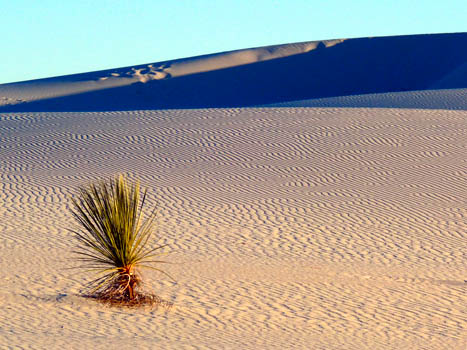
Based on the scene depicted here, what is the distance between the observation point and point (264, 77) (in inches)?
2282

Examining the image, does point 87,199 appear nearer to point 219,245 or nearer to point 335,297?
point 335,297

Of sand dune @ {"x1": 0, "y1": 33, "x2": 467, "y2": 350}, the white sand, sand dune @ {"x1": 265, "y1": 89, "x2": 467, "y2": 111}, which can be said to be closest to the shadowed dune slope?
sand dune @ {"x1": 265, "y1": 89, "x2": 467, "y2": 111}

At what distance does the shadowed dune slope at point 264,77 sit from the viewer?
2099 inches

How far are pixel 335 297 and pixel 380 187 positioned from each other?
8.95 metres

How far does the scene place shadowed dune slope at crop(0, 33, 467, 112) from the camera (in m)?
53.3

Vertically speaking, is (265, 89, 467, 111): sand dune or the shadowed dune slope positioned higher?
the shadowed dune slope

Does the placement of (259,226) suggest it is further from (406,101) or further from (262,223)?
(406,101)

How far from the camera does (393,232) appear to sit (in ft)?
42.7

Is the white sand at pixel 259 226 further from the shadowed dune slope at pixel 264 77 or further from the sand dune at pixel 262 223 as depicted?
the shadowed dune slope at pixel 264 77

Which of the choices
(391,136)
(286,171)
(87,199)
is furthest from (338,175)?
(87,199)

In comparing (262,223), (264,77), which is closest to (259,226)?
(262,223)

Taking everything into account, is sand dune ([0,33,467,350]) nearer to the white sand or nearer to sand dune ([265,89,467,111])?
the white sand

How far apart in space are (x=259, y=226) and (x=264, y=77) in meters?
45.4

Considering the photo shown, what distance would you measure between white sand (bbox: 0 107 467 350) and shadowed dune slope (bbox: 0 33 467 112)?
24.7 m
